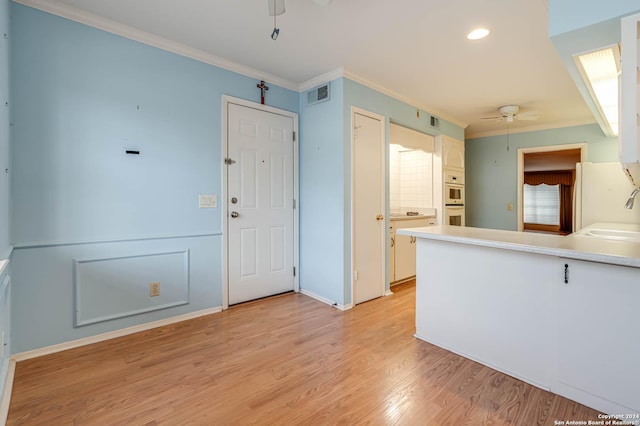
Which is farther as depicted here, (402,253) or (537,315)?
(402,253)

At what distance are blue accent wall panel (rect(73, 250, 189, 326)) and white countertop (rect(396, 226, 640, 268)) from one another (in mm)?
2166

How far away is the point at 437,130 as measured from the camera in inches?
184

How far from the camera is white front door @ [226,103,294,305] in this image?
3.21 m

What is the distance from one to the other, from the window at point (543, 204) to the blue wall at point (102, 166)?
10.2 meters

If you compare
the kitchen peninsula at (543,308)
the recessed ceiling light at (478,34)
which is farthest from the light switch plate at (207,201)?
the recessed ceiling light at (478,34)

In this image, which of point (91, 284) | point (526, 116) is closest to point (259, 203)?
point (91, 284)

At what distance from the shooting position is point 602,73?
6.72ft

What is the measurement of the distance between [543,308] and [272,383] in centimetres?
171

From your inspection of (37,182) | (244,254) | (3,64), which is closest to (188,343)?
(244,254)

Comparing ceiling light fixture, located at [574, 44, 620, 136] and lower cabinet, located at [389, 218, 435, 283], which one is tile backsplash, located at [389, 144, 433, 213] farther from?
ceiling light fixture, located at [574, 44, 620, 136]

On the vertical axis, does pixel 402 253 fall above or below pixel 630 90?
below

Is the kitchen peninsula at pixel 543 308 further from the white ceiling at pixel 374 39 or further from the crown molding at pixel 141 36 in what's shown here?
the crown molding at pixel 141 36

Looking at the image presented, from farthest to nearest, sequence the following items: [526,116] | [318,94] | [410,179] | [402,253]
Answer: [410,179]
[526,116]
[402,253]
[318,94]

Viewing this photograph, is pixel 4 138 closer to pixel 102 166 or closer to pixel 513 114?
pixel 102 166
